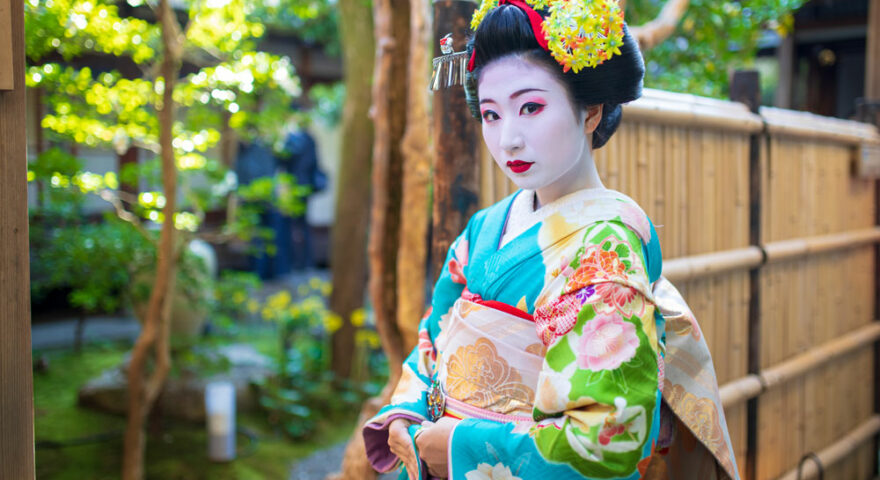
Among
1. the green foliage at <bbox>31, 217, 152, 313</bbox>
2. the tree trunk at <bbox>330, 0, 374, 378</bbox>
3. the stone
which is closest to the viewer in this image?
the green foliage at <bbox>31, 217, 152, 313</bbox>

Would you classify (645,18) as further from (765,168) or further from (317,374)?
A: (317,374)

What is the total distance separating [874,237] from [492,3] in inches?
168

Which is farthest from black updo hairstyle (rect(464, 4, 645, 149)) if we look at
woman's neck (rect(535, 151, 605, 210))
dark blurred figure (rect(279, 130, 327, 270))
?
dark blurred figure (rect(279, 130, 327, 270))

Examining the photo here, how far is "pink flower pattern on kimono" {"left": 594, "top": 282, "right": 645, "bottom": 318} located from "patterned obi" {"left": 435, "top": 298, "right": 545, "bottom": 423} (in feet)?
0.62

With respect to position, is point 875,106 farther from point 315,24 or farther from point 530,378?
point 315,24

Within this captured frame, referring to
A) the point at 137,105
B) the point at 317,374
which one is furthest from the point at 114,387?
the point at 137,105

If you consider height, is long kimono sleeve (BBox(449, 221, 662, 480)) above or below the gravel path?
above

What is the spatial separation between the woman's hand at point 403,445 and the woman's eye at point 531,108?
76 centimetres

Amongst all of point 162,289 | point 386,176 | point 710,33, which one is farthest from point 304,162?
Answer: point 386,176

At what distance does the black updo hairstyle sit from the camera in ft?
5.24

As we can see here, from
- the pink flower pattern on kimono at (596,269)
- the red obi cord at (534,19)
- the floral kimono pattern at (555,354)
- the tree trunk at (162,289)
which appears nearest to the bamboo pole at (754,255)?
the floral kimono pattern at (555,354)

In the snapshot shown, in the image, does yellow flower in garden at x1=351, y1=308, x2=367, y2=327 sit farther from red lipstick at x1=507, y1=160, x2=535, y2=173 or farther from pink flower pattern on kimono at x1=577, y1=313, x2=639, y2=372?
pink flower pattern on kimono at x1=577, y1=313, x2=639, y2=372

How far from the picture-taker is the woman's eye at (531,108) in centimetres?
161

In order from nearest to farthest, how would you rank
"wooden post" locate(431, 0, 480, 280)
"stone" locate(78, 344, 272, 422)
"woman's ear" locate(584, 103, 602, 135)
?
"woman's ear" locate(584, 103, 602, 135)
"wooden post" locate(431, 0, 480, 280)
"stone" locate(78, 344, 272, 422)
